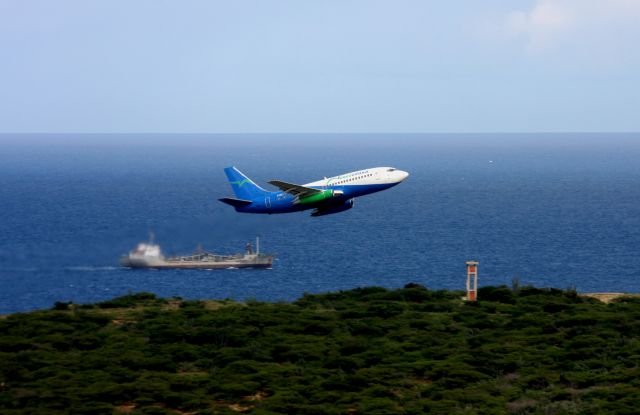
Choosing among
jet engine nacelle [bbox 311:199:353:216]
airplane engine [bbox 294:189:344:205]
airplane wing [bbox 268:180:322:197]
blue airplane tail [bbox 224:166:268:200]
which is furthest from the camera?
blue airplane tail [bbox 224:166:268:200]

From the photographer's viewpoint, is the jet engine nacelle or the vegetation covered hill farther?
the jet engine nacelle

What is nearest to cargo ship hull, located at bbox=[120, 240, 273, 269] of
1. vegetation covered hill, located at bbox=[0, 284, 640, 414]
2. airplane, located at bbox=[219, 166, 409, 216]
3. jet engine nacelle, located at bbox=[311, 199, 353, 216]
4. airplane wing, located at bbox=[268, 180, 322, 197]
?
airplane, located at bbox=[219, 166, 409, 216]

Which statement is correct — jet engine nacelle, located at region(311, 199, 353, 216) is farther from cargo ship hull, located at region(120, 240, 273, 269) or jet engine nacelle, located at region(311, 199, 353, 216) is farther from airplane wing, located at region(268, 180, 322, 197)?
cargo ship hull, located at region(120, 240, 273, 269)

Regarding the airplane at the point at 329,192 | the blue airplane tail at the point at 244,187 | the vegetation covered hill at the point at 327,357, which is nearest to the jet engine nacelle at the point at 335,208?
the airplane at the point at 329,192

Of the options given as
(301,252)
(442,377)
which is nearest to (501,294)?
(442,377)

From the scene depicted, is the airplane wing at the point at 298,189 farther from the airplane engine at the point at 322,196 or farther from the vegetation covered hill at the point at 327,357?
the vegetation covered hill at the point at 327,357

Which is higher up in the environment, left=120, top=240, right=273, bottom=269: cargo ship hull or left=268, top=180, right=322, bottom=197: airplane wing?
left=268, top=180, right=322, bottom=197: airplane wing
